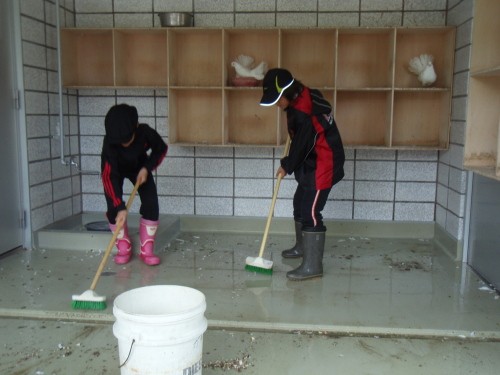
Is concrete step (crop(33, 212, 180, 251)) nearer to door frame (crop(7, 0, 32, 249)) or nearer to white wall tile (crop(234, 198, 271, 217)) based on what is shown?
door frame (crop(7, 0, 32, 249))

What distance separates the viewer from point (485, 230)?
2982mm

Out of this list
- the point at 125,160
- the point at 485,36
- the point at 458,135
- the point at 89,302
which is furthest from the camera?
→ the point at 458,135

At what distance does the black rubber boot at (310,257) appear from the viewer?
9.53ft

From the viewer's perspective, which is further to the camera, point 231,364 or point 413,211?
point 413,211

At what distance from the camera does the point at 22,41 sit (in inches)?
128

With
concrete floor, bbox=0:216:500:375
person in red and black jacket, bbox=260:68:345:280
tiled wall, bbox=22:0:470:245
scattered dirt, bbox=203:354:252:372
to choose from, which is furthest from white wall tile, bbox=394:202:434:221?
scattered dirt, bbox=203:354:252:372

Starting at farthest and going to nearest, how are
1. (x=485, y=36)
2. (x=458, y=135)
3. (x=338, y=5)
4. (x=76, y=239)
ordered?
(x=338, y=5) → (x=76, y=239) → (x=458, y=135) → (x=485, y=36)

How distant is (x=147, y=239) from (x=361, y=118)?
1.84 meters

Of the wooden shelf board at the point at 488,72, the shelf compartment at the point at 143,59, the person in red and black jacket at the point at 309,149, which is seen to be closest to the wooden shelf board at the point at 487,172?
the wooden shelf board at the point at 488,72

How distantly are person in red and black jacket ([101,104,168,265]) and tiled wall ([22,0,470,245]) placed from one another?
0.78 metres

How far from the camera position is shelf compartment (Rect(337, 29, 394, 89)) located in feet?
12.2

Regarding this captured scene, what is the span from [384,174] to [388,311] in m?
1.66

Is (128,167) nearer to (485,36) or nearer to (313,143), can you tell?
(313,143)

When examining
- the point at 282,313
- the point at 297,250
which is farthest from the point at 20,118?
the point at 282,313
